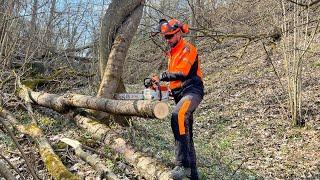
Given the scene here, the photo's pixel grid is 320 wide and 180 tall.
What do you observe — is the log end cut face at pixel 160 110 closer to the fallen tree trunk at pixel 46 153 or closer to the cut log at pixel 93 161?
the cut log at pixel 93 161

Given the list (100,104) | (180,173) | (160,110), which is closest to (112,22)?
(100,104)

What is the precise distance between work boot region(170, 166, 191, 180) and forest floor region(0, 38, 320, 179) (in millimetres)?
643

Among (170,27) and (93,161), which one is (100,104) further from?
(170,27)

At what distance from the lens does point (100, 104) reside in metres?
6.17

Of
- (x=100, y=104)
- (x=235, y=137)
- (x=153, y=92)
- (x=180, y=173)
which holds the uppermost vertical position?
(x=153, y=92)

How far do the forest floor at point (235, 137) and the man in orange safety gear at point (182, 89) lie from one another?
2.07ft

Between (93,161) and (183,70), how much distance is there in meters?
1.66

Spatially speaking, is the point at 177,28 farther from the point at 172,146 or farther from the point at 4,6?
the point at 4,6

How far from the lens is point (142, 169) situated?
510cm

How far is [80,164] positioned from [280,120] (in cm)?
450

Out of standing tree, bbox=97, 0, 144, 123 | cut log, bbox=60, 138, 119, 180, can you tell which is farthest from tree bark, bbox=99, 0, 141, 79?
cut log, bbox=60, 138, 119, 180

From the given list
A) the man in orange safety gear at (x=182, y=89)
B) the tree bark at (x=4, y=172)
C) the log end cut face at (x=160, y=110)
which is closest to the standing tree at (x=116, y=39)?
the man in orange safety gear at (x=182, y=89)

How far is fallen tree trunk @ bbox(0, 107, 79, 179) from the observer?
4.80 m

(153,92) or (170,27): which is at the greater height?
(170,27)
